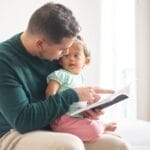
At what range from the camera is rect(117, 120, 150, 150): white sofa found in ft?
5.98

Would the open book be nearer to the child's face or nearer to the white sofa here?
the child's face

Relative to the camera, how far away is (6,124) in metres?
1.44

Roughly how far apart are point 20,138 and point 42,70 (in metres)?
0.32

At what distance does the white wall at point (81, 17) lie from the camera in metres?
2.50

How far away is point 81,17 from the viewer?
2.73 metres

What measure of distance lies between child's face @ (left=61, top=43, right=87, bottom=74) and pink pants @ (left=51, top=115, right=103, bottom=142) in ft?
0.74

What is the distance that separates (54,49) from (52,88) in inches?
6.6

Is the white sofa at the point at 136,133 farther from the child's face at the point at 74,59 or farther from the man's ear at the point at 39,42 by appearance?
the man's ear at the point at 39,42

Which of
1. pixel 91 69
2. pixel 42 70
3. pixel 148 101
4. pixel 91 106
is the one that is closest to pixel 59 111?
pixel 91 106

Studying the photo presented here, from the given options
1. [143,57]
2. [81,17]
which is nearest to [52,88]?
[81,17]

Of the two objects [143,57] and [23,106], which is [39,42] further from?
[143,57]

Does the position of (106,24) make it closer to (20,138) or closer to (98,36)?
(98,36)

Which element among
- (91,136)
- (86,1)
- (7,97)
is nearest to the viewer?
(7,97)

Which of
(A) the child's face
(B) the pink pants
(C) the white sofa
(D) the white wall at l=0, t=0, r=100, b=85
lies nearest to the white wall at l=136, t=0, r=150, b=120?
(D) the white wall at l=0, t=0, r=100, b=85
